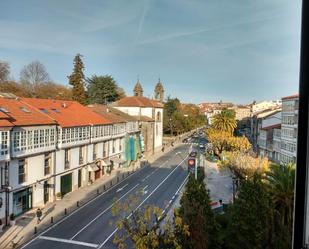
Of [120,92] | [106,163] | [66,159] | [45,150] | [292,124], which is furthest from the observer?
[120,92]

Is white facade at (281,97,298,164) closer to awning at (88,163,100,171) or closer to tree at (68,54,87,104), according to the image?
awning at (88,163,100,171)

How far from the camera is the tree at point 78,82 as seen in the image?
111ft

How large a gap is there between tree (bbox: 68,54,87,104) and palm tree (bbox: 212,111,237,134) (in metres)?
13.2

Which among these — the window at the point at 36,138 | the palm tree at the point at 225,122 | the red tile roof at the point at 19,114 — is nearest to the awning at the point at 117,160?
the red tile roof at the point at 19,114

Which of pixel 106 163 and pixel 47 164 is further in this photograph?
pixel 106 163

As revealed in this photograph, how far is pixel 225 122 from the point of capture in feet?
98.7

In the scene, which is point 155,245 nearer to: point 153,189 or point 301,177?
point 301,177

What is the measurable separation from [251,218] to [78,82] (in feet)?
101

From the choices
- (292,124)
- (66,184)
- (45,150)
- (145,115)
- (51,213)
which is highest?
(145,115)

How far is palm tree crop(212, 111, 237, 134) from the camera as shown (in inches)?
1178

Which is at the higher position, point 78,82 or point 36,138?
point 78,82

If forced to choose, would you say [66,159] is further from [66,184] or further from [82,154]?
[82,154]

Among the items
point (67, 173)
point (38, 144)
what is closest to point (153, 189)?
point (67, 173)

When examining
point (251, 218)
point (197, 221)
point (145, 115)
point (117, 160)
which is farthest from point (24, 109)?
point (145, 115)
